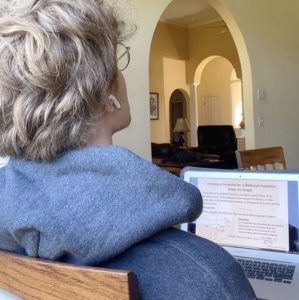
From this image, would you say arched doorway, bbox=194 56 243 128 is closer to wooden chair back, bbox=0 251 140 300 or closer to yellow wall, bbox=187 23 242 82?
yellow wall, bbox=187 23 242 82

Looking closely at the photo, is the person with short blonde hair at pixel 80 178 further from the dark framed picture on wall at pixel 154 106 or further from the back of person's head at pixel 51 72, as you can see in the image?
the dark framed picture on wall at pixel 154 106

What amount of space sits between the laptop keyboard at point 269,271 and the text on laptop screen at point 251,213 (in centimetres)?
5

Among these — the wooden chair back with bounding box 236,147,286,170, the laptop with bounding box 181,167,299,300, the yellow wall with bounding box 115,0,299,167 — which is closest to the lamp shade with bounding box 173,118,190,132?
the yellow wall with bounding box 115,0,299,167

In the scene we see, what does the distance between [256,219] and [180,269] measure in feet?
2.08

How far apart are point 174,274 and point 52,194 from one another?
0.63ft

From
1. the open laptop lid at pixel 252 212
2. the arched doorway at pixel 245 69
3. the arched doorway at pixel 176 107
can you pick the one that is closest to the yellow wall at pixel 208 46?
the arched doorway at pixel 176 107

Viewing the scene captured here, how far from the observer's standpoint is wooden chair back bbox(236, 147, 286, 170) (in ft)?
7.46

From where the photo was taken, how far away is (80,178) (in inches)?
24.6

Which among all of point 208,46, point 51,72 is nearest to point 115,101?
point 51,72

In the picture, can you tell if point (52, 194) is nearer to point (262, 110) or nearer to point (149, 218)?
point (149, 218)

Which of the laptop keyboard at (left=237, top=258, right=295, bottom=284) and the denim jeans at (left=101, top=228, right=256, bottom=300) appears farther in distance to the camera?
the laptop keyboard at (left=237, top=258, right=295, bottom=284)

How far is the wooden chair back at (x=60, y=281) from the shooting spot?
0.51 meters

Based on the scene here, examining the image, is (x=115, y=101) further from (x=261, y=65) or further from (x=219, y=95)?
(x=219, y=95)

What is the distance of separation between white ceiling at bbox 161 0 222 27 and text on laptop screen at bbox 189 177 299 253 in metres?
6.49
